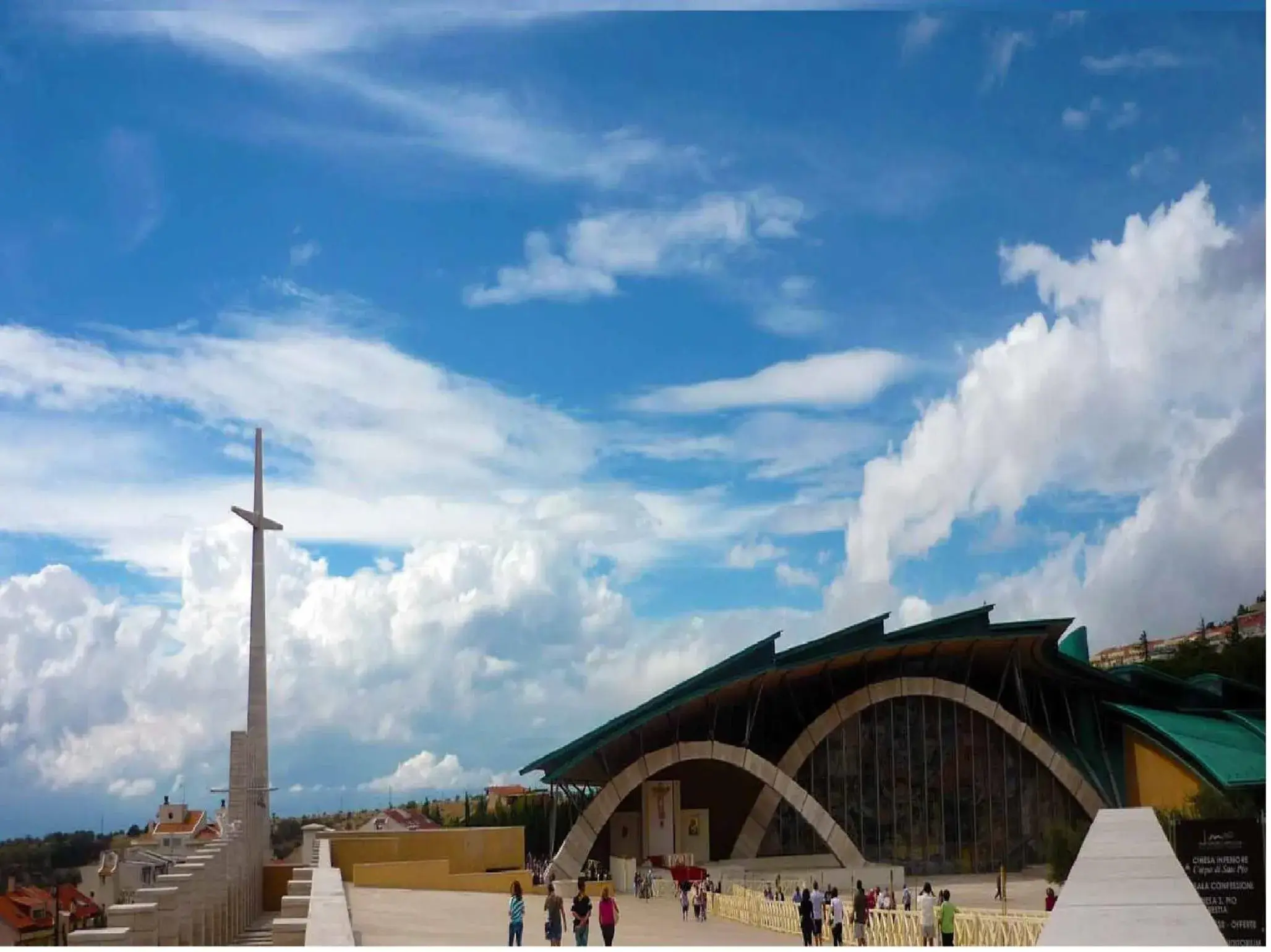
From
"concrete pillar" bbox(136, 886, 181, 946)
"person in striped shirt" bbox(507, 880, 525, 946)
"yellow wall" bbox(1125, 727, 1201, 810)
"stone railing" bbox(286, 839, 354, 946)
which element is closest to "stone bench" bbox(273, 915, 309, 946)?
"stone railing" bbox(286, 839, 354, 946)

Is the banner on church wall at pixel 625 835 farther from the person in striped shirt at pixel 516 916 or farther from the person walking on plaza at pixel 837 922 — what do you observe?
the person in striped shirt at pixel 516 916

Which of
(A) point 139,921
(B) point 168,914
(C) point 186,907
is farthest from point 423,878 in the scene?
(A) point 139,921

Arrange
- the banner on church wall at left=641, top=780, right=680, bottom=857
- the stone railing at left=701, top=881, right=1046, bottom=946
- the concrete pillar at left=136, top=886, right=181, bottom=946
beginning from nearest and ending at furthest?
1. the concrete pillar at left=136, top=886, right=181, bottom=946
2. the stone railing at left=701, top=881, right=1046, bottom=946
3. the banner on church wall at left=641, top=780, right=680, bottom=857

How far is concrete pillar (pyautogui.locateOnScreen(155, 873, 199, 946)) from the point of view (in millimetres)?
17438

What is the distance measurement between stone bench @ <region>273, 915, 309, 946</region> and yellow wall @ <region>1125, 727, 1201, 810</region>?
33520mm

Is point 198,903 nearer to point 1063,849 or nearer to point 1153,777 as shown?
point 1063,849

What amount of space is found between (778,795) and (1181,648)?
4008cm

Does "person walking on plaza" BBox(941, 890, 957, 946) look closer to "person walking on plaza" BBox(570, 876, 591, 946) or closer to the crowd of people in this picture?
the crowd of people

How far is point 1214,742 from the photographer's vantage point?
4419 cm

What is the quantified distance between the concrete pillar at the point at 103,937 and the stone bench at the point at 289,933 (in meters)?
1.91

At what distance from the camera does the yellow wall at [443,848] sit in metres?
38.8

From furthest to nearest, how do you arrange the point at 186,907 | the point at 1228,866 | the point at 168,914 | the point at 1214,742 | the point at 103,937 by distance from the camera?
the point at 1214,742 < the point at 186,907 < the point at 168,914 < the point at 103,937 < the point at 1228,866

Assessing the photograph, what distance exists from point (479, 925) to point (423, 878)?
10.8 meters

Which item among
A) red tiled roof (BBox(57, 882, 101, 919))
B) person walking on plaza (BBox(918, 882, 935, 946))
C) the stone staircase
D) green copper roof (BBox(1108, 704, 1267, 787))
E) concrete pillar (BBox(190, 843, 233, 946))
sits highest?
green copper roof (BBox(1108, 704, 1267, 787))
